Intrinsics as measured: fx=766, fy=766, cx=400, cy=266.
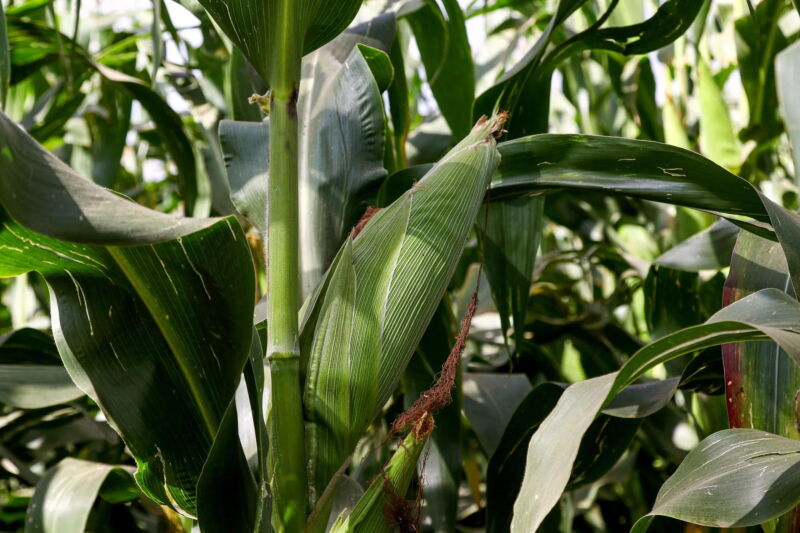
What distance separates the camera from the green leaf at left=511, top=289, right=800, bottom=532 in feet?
1.21

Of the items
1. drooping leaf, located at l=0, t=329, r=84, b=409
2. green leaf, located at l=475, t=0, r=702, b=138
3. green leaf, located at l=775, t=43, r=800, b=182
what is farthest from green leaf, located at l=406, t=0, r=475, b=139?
drooping leaf, located at l=0, t=329, r=84, b=409

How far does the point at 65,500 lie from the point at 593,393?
457mm

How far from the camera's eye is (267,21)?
1.45 ft

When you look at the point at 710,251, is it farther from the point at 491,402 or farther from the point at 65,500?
the point at 65,500

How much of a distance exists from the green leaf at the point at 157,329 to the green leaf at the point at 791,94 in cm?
36

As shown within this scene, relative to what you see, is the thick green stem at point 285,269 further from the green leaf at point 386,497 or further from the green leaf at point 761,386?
the green leaf at point 761,386

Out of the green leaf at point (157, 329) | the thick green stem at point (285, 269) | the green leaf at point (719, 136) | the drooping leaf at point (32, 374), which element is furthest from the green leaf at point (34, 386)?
the green leaf at point (719, 136)

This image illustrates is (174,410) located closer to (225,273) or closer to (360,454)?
(225,273)

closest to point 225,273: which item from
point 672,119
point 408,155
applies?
point 408,155

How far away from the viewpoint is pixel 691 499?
0.45 metres

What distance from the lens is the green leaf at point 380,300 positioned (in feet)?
1.47

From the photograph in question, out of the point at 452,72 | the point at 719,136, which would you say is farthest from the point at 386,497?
the point at 719,136

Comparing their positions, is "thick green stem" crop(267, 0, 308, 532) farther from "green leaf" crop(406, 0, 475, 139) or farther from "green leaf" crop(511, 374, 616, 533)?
"green leaf" crop(406, 0, 475, 139)

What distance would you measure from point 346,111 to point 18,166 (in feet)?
1.14
